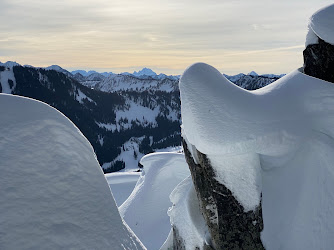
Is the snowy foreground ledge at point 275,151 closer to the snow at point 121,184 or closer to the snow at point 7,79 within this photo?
the snow at point 121,184

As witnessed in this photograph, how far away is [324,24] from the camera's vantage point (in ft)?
32.3

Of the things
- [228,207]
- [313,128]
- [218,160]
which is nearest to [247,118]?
[218,160]

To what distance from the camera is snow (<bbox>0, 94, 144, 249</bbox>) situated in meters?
4.54

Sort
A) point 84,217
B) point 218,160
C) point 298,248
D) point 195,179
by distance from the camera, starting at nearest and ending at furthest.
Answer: point 84,217 → point 298,248 → point 218,160 → point 195,179

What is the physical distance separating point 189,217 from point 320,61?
23.3ft

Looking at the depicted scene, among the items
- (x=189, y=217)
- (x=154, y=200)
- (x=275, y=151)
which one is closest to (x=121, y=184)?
(x=154, y=200)

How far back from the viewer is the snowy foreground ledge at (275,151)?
8562 mm

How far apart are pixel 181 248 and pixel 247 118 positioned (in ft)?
20.0

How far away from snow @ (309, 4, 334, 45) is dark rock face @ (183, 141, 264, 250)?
558 centimetres

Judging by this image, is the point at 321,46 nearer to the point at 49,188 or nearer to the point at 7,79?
the point at 49,188

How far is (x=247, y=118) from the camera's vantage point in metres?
8.86

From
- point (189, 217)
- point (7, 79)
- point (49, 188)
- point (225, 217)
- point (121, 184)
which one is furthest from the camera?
point (7, 79)

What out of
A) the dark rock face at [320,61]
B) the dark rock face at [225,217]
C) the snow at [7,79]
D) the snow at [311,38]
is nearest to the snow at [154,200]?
the dark rock face at [225,217]

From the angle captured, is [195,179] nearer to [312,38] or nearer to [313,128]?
[313,128]
